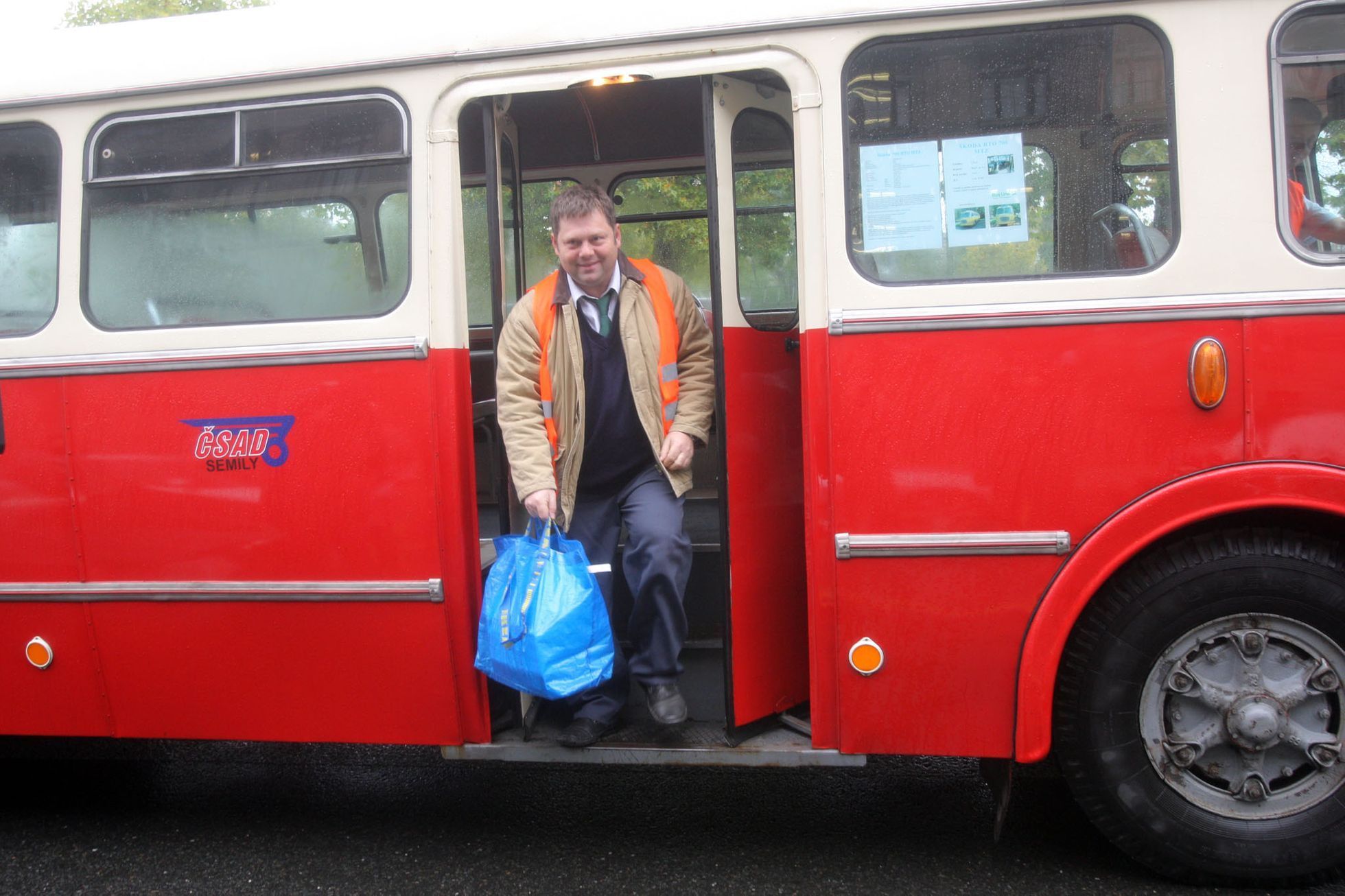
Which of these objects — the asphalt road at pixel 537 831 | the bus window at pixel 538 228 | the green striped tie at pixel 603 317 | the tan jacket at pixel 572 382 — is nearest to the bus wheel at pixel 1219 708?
the asphalt road at pixel 537 831

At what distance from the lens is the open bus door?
317 cm

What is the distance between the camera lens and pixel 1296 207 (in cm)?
280

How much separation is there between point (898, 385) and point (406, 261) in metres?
1.50

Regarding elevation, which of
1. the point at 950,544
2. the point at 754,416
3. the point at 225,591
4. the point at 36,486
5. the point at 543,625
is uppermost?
the point at 754,416

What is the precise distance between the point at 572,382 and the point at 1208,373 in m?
1.82

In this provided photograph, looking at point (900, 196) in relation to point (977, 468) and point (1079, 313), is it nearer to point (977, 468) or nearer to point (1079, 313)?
point (1079, 313)

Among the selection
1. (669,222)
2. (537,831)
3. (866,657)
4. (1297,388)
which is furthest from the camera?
(669,222)

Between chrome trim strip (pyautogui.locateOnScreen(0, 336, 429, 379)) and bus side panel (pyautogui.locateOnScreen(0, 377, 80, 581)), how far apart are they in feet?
0.18

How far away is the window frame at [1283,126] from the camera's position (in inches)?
109

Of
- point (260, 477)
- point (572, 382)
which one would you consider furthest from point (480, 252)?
point (260, 477)

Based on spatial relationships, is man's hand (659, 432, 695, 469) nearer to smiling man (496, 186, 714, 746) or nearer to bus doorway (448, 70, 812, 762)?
smiling man (496, 186, 714, 746)

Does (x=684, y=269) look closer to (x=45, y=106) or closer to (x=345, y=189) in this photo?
(x=345, y=189)

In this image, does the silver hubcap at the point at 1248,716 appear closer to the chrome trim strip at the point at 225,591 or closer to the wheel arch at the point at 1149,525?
the wheel arch at the point at 1149,525

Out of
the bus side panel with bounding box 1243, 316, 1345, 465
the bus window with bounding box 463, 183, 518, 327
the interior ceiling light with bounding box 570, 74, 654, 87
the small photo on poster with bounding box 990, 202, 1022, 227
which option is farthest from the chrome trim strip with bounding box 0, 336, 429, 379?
the bus side panel with bounding box 1243, 316, 1345, 465
